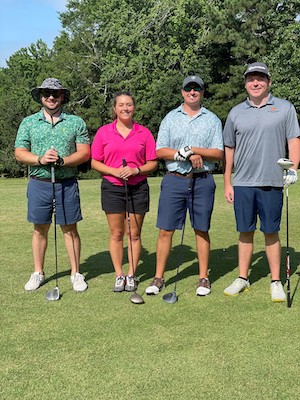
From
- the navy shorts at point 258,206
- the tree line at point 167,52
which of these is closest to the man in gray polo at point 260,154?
the navy shorts at point 258,206

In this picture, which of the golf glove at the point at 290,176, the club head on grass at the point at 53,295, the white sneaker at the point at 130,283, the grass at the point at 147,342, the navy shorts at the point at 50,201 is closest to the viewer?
the grass at the point at 147,342

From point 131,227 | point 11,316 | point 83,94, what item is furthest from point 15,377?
point 83,94

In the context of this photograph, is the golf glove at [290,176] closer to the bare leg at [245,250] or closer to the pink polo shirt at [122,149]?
the bare leg at [245,250]

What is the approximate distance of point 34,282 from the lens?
5.27 meters

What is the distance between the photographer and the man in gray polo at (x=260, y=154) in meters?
4.69

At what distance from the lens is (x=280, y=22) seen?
36.7m

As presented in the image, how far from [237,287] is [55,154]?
7.29ft

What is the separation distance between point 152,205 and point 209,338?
29.5 feet

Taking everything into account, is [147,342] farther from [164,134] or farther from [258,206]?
[164,134]

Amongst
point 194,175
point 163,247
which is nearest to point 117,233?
point 163,247

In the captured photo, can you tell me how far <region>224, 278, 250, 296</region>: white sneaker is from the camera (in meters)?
4.88

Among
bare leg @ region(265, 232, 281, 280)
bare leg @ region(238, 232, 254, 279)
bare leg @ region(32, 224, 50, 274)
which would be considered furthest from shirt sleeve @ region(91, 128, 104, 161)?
bare leg @ region(265, 232, 281, 280)

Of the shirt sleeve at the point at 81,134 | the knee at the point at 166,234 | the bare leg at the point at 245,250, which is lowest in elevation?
the bare leg at the point at 245,250

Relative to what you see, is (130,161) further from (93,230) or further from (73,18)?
(73,18)
